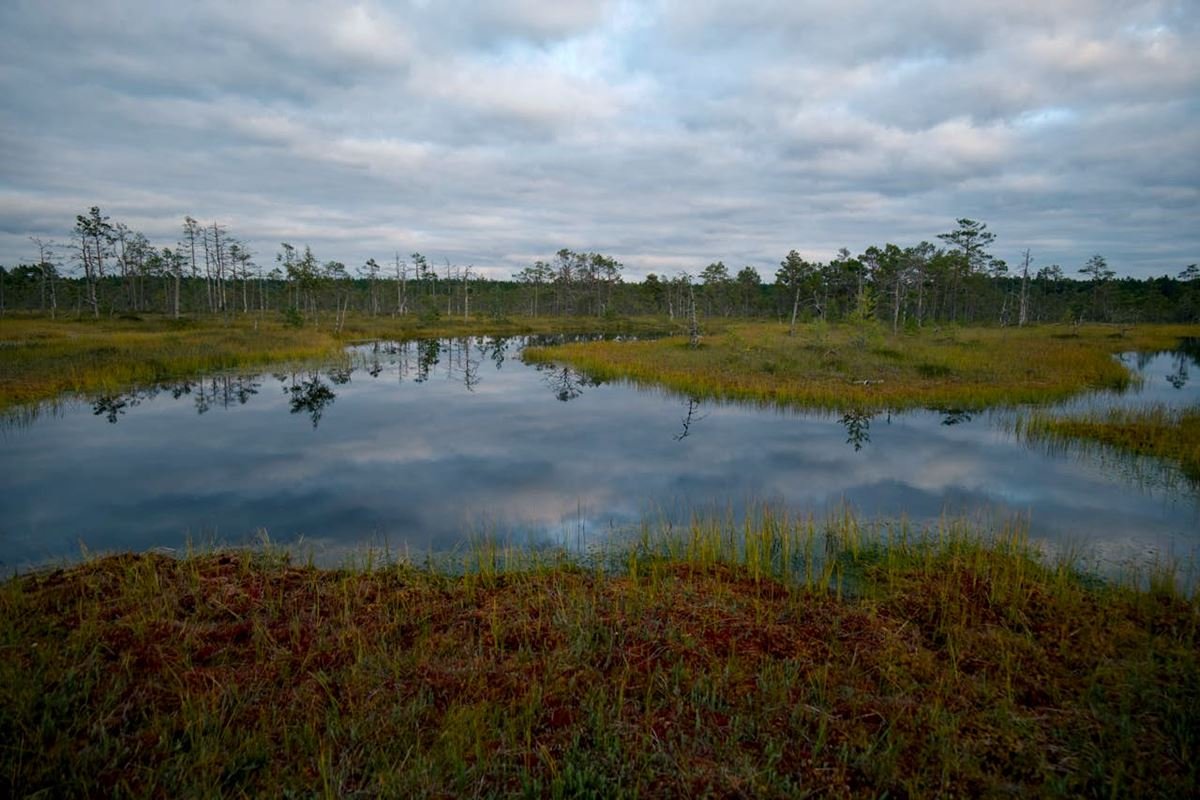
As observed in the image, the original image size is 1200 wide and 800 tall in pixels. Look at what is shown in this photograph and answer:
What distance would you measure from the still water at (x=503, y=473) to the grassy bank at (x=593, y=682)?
10.1 feet

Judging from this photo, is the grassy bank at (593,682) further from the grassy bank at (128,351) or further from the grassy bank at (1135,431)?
the grassy bank at (128,351)

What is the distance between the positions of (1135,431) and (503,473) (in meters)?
19.6

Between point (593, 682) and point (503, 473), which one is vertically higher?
point (593, 682)

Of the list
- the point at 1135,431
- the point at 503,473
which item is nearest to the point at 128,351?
the point at 503,473

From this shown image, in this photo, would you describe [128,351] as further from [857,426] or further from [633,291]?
[633,291]

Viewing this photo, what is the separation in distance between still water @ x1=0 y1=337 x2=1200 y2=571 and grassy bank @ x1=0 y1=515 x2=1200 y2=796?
10.1ft

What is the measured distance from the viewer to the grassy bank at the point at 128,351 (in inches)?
1003

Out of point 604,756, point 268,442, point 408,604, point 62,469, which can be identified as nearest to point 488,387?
point 268,442

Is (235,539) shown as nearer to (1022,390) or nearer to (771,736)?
(771,736)

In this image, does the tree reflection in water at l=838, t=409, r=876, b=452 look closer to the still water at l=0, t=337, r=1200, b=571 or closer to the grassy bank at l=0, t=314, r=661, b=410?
the still water at l=0, t=337, r=1200, b=571

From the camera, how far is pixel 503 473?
52.8 ft

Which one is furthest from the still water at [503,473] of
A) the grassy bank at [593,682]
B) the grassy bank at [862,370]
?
the grassy bank at [593,682]

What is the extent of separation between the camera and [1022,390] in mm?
25172

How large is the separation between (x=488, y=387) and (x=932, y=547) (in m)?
24.5
